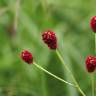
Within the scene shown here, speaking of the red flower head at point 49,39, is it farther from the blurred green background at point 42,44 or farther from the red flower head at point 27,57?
the blurred green background at point 42,44

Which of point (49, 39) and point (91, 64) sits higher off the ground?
point (49, 39)

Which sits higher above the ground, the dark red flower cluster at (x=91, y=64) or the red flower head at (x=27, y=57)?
the red flower head at (x=27, y=57)

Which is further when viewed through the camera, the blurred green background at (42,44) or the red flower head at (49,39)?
the blurred green background at (42,44)

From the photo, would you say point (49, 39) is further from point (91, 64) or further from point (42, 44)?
point (42, 44)

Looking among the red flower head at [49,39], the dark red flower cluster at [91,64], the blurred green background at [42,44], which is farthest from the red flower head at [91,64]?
the blurred green background at [42,44]

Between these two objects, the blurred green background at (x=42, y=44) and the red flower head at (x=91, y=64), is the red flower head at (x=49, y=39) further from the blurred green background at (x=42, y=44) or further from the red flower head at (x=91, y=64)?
the blurred green background at (x=42, y=44)

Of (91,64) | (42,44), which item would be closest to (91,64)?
(91,64)

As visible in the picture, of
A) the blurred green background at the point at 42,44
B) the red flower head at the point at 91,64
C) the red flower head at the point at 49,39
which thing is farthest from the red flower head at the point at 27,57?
the blurred green background at the point at 42,44

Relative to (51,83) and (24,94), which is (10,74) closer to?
(51,83)

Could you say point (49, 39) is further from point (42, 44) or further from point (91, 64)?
point (42, 44)

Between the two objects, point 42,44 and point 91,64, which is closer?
point 91,64
